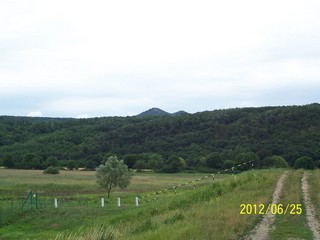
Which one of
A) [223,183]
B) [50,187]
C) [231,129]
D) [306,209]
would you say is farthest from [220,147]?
[306,209]

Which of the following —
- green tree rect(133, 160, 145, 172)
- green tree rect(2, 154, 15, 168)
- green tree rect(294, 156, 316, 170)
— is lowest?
green tree rect(133, 160, 145, 172)

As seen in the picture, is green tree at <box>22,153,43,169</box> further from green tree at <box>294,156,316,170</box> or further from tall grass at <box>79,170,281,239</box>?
tall grass at <box>79,170,281,239</box>

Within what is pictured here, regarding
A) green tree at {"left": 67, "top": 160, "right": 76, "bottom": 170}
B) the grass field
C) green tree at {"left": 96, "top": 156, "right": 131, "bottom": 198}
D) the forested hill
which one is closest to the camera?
the grass field

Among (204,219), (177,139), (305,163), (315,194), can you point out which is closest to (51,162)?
(177,139)

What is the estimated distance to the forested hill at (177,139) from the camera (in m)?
78.8

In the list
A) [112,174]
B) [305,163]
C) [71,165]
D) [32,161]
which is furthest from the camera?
[32,161]

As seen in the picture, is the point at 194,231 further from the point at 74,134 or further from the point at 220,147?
the point at 74,134

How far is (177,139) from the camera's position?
373ft

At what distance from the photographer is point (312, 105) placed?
9100 centimetres

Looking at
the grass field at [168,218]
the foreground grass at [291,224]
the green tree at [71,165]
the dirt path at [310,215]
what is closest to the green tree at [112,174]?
the grass field at [168,218]

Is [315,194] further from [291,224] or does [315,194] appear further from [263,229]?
[263,229]

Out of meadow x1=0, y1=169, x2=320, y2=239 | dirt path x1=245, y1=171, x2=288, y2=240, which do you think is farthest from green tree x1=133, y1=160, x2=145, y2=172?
dirt path x1=245, y1=171, x2=288, y2=240

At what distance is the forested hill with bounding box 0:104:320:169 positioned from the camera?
259ft

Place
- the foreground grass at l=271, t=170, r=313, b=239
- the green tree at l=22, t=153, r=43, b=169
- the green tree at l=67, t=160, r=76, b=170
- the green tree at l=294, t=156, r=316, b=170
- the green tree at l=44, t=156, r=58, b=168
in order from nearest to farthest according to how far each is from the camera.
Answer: the foreground grass at l=271, t=170, r=313, b=239 → the green tree at l=294, t=156, r=316, b=170 → the green tree at l=67, t=160, r=76, b=170 → the green tree at l=22, t=153, r=43, b=169 → the green tree at l=44, t=156, r=58, b=168
